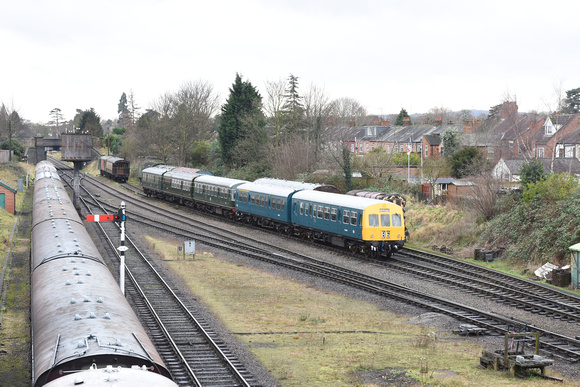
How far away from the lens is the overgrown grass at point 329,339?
14.0 m

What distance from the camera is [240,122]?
2613 inches

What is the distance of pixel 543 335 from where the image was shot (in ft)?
56.7

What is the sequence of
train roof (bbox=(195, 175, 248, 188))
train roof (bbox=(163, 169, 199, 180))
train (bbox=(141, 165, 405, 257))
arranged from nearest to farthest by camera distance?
train (bbox=(141, 165, 405, 257)) → train roof (bbox=(195, 175, 248, 188)) → train roof (bbox=(163, 169, 199, 180))

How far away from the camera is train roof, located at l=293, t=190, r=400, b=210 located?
30.2m

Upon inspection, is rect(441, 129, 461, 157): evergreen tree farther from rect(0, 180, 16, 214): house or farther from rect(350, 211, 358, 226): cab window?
rect(0, 180, 16, 214): house

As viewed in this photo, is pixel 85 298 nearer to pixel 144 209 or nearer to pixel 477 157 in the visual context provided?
pixel 144 209

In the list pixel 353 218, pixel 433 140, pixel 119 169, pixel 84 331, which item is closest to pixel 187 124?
pixel 119 169

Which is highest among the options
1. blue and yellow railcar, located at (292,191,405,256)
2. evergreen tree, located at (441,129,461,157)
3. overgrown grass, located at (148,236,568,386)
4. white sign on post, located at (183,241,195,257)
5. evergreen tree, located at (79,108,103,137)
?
evergreen tree, located at (79,108,103,137)

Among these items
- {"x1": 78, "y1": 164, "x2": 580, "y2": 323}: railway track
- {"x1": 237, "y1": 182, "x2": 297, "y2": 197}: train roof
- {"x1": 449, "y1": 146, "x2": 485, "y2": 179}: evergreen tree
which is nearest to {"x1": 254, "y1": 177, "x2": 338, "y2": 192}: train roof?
{"x1": 237, "y1": 182, "x2": 297, "y2": 197}: train roof

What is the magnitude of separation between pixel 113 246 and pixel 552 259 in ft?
71.4

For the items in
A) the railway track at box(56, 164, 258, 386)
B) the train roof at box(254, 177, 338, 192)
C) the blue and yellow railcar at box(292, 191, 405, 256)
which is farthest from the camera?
the train roof at box(254, 177, 338, 192)

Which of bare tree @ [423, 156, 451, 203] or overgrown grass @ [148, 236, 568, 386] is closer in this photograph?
overgrown grass @ [148, 236, 568, 386]

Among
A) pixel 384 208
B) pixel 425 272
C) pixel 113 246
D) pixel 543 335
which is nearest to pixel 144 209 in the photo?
pixel 113 246

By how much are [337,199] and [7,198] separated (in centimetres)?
2641
